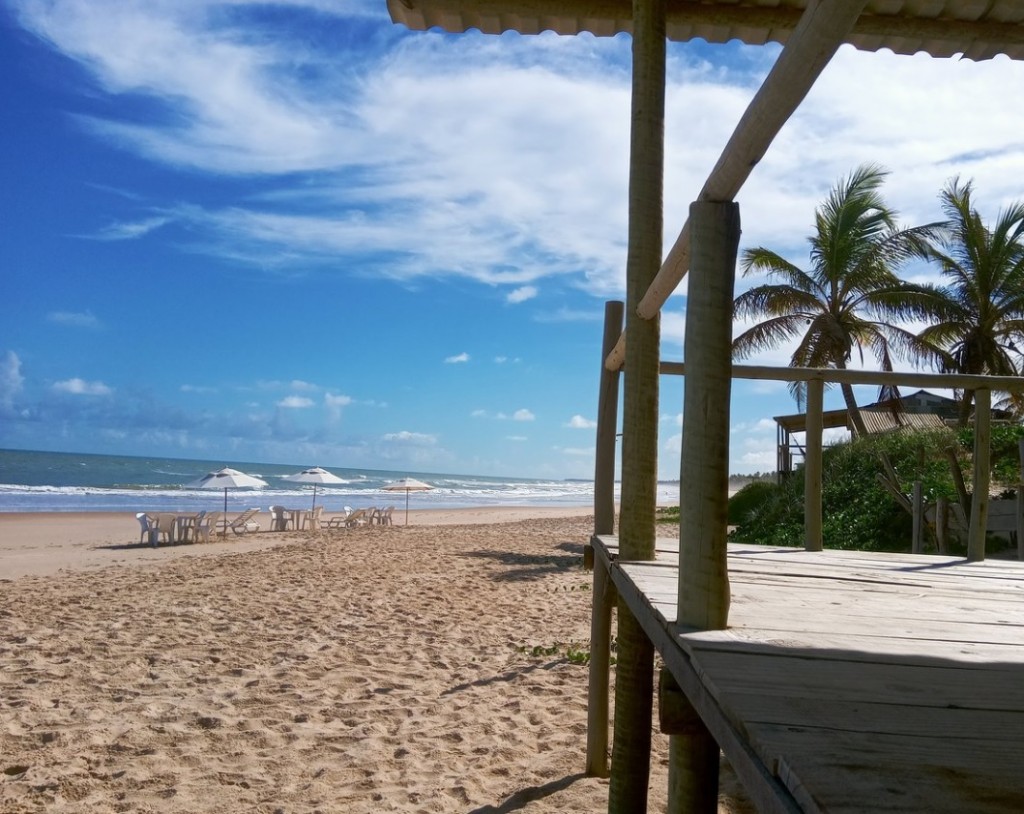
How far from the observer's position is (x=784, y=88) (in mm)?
1267

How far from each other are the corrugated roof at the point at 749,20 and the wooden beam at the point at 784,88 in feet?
6.65

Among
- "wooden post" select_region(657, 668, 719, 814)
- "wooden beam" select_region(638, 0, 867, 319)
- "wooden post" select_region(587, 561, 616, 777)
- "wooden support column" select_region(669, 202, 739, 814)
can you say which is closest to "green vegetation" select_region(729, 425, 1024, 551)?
"wooden post" select_region(587, 561, 616, 777)

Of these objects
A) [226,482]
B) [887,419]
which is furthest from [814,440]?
[226,482]

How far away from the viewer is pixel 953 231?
18.0m

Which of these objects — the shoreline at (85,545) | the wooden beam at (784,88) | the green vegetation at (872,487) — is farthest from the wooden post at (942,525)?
the shoreline at (85,545)

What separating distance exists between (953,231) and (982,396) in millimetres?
16690

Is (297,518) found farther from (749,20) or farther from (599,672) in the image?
(749,20)

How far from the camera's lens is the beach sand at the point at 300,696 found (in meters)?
3.58

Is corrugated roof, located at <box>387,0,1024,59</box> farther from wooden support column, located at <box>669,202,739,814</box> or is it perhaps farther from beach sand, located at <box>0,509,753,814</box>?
beach sand, located at <box>0,509,753,814</box>

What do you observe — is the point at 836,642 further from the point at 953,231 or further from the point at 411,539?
the point at 953,231

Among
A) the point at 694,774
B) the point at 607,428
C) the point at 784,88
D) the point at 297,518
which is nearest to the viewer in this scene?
the point at 784,88

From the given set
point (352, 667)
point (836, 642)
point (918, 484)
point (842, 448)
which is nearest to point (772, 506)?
point (842, 448)

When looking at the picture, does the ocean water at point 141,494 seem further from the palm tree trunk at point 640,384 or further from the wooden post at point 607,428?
the palm tree trunk at point 640,384

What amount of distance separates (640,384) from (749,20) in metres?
1.73
